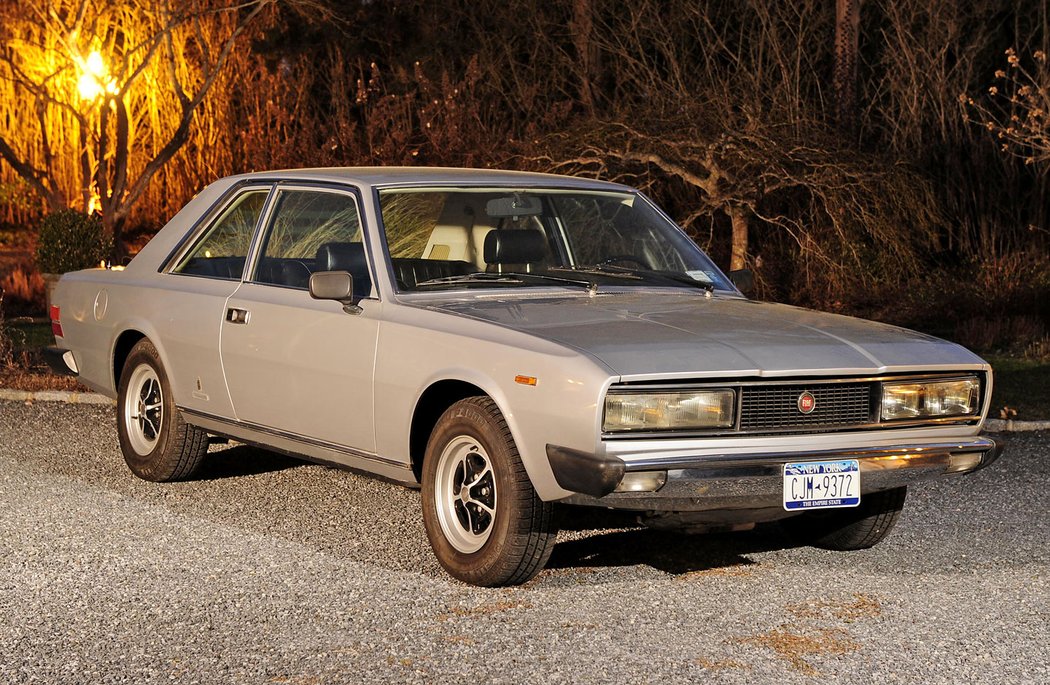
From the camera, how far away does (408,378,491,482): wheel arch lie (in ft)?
20.0

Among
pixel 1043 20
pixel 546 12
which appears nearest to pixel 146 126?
pixel 546 12

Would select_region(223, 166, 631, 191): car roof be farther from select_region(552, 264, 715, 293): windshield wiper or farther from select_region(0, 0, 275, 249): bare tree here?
select_region(0, 0, 275, 249): bare tree

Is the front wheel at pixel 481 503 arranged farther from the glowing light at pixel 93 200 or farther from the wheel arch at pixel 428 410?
the glowing light at pixel 93 200

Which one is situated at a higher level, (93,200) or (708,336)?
(93,200)

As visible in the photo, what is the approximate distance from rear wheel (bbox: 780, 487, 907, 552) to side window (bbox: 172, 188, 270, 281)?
3.01m

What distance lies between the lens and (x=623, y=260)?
283 inches

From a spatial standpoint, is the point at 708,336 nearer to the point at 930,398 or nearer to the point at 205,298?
the point at 930,398

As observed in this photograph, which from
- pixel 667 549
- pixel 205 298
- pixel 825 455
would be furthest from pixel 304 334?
pixel 825 455

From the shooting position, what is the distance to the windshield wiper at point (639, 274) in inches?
277

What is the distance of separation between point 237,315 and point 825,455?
2906mm

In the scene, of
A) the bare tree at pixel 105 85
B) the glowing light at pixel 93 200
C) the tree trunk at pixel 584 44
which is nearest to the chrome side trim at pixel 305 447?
the bare tree at pixel 105 85

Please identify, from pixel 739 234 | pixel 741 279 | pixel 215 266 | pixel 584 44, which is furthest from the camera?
pixel 584 44

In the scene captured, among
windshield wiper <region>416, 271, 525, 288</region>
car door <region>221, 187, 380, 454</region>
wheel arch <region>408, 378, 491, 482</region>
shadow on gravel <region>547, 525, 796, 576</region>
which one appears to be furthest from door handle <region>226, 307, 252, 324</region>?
shadow on gravel <region>547, 525, 796, 576</region>

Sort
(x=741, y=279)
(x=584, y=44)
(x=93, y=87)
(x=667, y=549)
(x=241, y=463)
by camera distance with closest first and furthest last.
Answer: (x=667, y=549)
(x=741, y=279)
(x=241, y=463)
(x=584, y=44)
(x=93, y=87)
